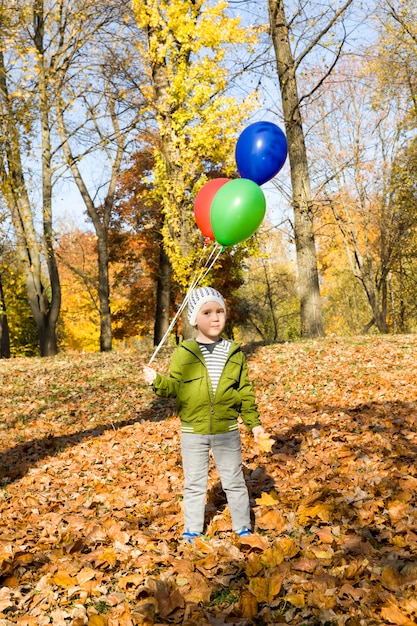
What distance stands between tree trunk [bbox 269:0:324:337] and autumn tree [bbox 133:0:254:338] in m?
1.30

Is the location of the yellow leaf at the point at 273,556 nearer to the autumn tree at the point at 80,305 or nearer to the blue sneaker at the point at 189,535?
the blue sneaker at the point at 189,535

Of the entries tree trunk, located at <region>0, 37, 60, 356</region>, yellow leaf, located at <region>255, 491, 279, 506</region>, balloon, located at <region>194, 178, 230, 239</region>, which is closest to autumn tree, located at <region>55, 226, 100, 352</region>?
tree trunk, located at <region>0, 37, 60, 356</region>

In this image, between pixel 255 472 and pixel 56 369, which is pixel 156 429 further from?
pixel 56 369

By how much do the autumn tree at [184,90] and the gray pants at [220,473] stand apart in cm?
858

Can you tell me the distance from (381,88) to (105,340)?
1397 centimetres

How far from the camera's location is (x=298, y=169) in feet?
43.3

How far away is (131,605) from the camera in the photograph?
316 centimetres

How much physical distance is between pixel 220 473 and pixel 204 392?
0.61 meters

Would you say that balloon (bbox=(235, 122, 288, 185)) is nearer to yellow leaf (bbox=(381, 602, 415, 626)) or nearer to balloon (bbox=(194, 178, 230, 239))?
balloon (bbox=(194, 178, 230, 239))

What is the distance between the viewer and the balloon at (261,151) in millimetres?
5508

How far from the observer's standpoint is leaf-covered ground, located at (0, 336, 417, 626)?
302cm

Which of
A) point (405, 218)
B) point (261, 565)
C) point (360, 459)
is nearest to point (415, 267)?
point (405, 218)

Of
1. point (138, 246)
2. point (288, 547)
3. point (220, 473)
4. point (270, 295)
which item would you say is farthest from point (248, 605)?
point (270, 295)

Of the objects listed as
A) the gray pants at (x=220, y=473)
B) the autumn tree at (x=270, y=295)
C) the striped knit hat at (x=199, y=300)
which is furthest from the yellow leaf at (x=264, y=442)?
the autumn tree at (x=270, y=295)
